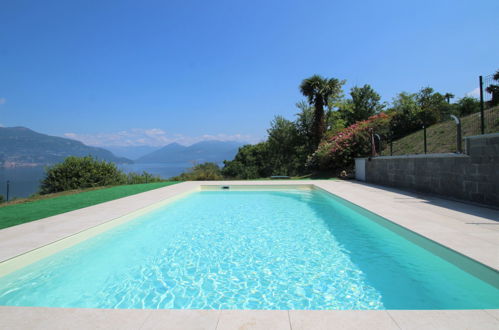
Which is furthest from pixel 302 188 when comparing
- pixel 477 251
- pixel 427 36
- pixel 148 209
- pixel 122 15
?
pixel 122 15

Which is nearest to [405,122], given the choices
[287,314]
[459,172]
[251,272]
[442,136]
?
[442,136]

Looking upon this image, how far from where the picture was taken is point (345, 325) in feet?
5.66

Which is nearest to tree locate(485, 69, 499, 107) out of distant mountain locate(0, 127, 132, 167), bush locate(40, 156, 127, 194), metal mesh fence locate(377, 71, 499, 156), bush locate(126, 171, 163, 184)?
metal mesh fence locate(377, 71, 499, 156)

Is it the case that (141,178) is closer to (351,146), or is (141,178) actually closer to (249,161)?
(351,146)

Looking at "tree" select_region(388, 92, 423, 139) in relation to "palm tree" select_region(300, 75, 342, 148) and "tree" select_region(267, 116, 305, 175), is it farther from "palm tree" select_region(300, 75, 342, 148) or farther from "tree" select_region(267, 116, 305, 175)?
"tree" select_region(267, 116, 305, 175)

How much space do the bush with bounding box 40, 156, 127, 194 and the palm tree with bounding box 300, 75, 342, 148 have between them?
501 inches

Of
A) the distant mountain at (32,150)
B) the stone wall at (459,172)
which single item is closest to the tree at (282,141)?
the stone wall at (459,172)

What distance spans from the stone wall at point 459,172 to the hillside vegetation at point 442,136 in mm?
2246

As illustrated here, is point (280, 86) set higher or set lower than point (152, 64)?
lower

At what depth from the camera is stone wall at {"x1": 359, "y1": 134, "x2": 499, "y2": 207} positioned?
16.2ft

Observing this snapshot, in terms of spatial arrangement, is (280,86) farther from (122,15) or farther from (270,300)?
(270,300)

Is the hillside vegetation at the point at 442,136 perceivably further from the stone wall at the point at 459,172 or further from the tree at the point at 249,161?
the tree at the point at 249,161

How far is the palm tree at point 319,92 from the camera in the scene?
16.8m

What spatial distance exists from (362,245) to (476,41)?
8481 millimetres
